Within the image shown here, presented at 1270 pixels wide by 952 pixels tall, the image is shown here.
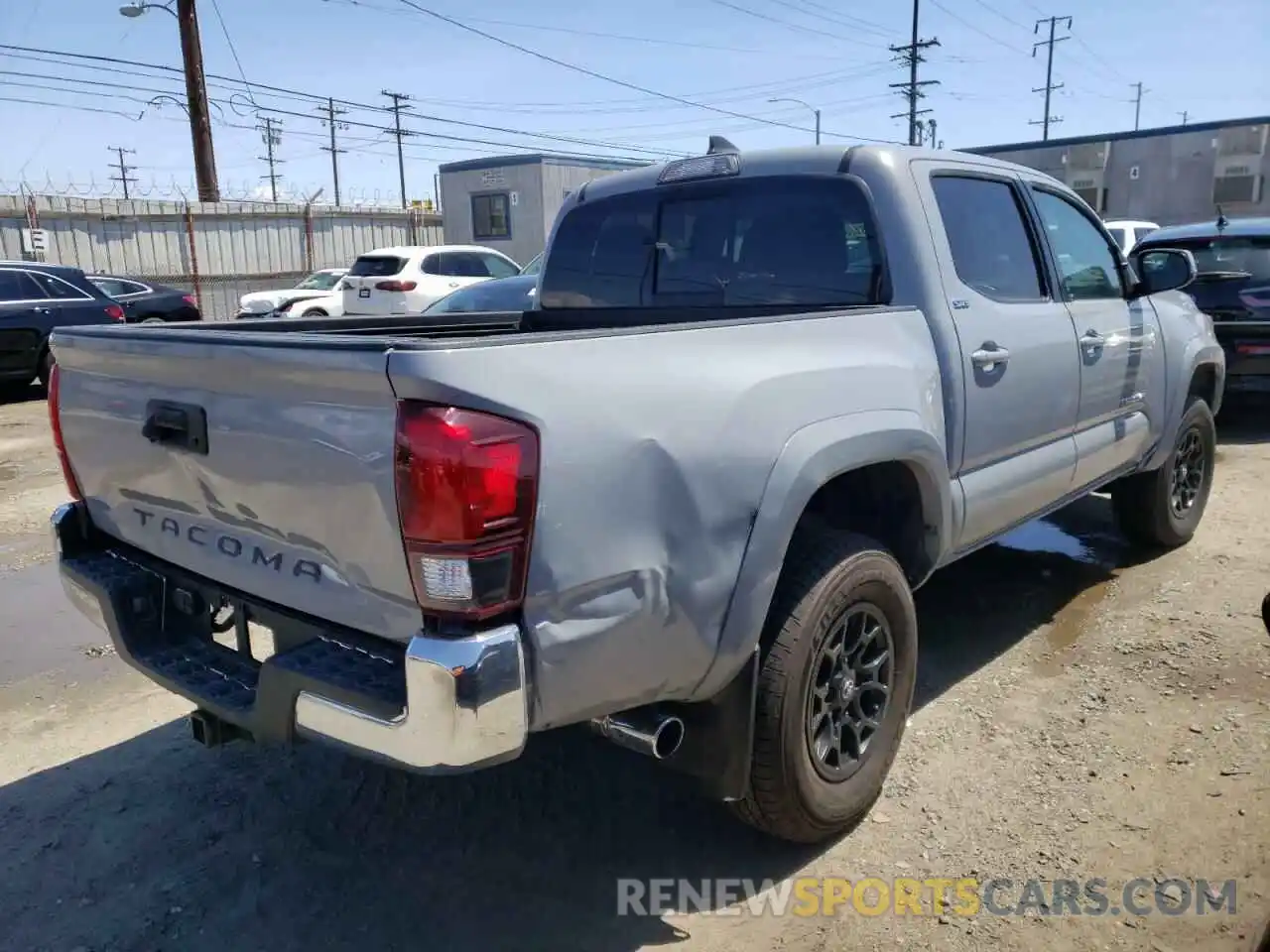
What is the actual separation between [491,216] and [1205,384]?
908 inches

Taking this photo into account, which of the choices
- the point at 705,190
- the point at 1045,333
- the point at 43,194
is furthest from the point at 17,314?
the point at 1045,333

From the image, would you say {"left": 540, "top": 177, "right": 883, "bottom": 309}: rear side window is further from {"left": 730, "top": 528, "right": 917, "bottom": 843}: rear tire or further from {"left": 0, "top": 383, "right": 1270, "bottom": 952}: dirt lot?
{"left": 0, "top": 383, "right": 1270, "bottom": 952}: dirt lot

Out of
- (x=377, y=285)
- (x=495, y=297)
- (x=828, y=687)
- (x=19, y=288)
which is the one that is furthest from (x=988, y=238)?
(x=377, y=285)

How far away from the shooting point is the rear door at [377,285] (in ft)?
51.1

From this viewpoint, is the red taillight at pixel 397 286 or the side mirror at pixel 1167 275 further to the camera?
the red taillight at pixel 397 286

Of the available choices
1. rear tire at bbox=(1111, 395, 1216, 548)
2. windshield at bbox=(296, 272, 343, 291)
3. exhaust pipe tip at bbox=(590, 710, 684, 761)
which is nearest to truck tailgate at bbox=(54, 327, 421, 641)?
exhaust pipe tip at bbox=(590, 710, 684, 761)

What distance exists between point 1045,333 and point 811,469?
5.77 feet

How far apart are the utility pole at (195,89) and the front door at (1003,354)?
70.5ft

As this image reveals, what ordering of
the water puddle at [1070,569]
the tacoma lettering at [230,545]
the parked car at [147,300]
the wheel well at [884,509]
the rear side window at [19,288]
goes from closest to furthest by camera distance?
the tacoma lettering at [230,545]
the wheel well at [884,509]
the water puddle at [1070,569]
the rear side window at [19,288]
the parked car at [147,300]

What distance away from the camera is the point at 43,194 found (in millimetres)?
19391

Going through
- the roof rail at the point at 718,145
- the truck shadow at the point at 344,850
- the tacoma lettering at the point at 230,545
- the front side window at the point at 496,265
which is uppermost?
the roof rail at the point at 718,145

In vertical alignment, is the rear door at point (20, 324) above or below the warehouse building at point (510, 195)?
below

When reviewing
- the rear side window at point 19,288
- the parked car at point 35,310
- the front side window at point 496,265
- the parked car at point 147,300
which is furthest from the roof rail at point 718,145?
the parked car at point 147,300

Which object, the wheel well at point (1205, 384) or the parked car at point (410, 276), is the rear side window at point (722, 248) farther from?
the parked car at point (410, 276)
